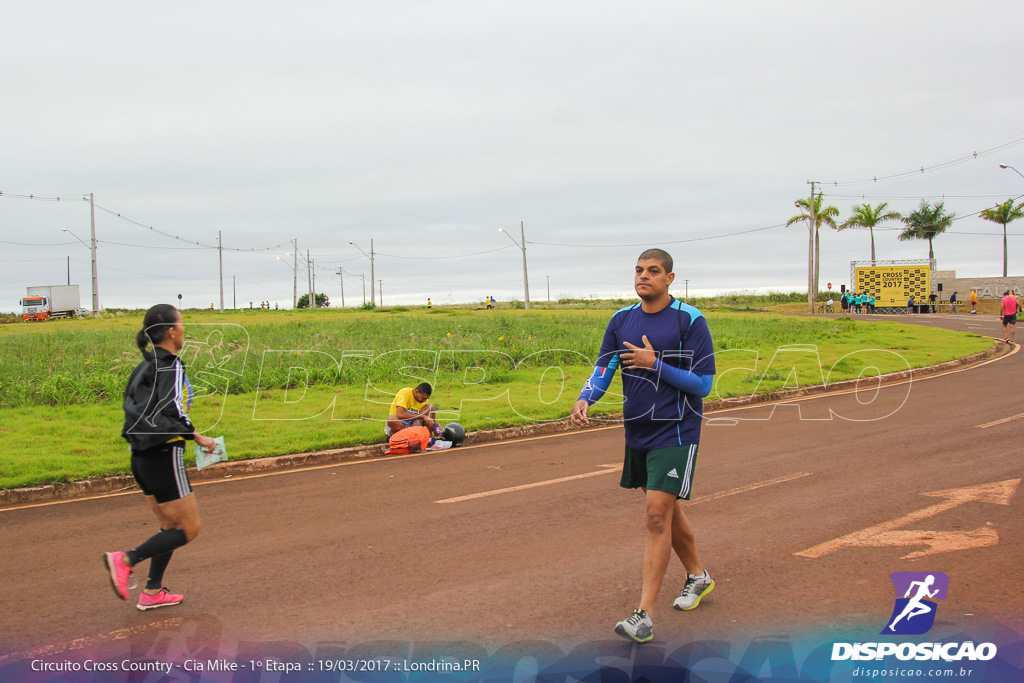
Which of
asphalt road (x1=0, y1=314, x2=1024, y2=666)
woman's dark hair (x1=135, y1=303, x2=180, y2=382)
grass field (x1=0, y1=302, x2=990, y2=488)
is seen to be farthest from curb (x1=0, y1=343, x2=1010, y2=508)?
woman's dark hair (x1=135, y1=303, x2=180, y2=382)

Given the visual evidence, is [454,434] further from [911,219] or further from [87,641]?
[911,219]

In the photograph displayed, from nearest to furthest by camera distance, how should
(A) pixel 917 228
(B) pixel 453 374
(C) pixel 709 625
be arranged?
(C) pixel 709 625 → (B) pixel 453 374 → (A) pixel 917 228

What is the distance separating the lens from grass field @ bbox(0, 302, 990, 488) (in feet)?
36.1

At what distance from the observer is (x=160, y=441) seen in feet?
15.2

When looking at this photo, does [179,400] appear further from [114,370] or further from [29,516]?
[114,370]

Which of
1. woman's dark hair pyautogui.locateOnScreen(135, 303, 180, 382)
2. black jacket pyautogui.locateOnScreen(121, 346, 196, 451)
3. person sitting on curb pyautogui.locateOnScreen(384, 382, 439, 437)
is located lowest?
person sitting on curb pyautogui.locateOnScreen(384, 382, 439, 437)

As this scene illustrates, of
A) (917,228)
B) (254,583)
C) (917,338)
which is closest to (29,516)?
(254,583)

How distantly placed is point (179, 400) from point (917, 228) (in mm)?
82201

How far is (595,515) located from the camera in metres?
6.80

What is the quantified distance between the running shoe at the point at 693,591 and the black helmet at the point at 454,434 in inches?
270

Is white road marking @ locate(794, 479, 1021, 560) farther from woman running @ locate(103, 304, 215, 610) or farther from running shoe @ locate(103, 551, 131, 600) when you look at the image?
running shoe @ locate(103, 551, 131, 600)

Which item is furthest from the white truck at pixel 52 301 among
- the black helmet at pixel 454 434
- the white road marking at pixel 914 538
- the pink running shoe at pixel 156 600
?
the white road marking at pixel 914 538

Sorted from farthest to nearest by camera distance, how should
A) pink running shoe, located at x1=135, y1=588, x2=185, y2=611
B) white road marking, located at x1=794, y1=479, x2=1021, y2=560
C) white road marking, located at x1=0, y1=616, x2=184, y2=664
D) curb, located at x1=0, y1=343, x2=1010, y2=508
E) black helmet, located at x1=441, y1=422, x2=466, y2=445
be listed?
black helmet, located at x1=441, y1=422, x2=466, y2=445 < curb, located at x1=0, y1=343, x2=1010, y2=508 < white road marking, located at x1=794, y1=479, x2=1021, y2=560 < pink running shoe, located at x1=135, y1=588, x2=185, y2=611 < white road marking, located at x1=0, y1=616, x2=184, y2=664

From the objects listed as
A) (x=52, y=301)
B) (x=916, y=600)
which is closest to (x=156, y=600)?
(x=916, y=600)
